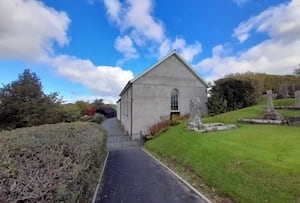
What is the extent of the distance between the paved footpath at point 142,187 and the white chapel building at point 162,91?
11770 mm

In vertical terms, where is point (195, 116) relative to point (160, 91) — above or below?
below

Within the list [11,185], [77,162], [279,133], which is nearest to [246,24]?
[279,133]

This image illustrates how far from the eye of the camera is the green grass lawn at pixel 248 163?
222 inches

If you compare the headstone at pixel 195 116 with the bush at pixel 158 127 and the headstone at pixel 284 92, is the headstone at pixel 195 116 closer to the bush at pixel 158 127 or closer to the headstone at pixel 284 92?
the bush at pixel 158 127

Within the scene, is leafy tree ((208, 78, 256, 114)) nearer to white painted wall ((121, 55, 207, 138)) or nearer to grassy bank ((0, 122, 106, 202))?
white painted wall ((121, 55, 207, 138))

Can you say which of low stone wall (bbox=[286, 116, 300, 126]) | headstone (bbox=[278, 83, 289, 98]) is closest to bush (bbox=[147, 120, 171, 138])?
low stone wall (bbox=[286, 116, 300, 126])

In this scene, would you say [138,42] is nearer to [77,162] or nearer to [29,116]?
[29,116]

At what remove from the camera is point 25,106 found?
2253 centimetres

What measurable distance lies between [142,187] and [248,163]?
3.49 meters

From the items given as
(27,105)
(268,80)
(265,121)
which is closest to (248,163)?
(265,121)

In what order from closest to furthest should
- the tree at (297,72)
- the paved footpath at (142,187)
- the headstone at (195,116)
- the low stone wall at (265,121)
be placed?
1. the paved footpath at (142,187)
2. the low stone wall at (265,121)
3. the headstone at (195,116)
4. the tree at (297,72)

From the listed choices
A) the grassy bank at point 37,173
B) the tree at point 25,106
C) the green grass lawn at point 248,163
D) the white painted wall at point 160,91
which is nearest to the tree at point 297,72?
the white painted wall at point 160,91

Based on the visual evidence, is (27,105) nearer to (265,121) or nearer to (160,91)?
(160,91)

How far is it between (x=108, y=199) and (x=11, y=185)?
165 inches
